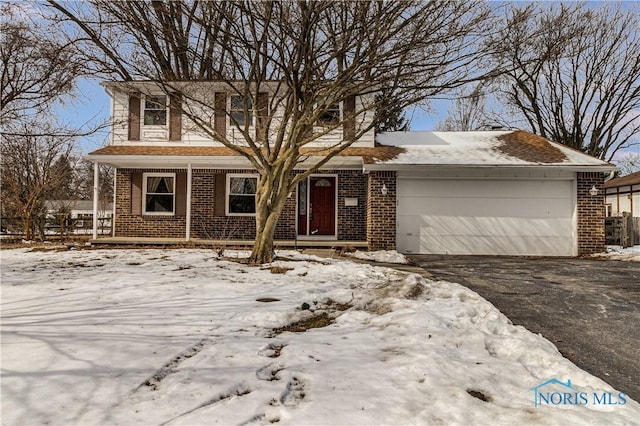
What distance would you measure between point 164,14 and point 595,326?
806cm

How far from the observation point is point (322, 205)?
12.1m

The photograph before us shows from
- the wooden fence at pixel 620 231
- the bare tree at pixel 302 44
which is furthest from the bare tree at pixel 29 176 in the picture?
Answer: the wooden fence at pixel 620 231

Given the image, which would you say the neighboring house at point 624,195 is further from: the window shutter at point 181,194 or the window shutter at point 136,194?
the window shutter at point 136,194

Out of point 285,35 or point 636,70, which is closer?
point 285,35

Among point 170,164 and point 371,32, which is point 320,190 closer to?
point 170,164

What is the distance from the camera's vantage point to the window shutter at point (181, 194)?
12.0 metres

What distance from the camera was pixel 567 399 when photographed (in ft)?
7.37

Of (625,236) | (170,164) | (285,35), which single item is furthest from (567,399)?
(625,236)

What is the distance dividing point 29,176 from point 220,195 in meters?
10.7

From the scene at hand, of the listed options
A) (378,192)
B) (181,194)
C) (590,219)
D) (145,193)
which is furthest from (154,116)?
(590,219)

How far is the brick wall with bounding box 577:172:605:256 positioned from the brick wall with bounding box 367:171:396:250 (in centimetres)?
535

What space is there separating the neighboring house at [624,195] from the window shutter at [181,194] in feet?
75.6

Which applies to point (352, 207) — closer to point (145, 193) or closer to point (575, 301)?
point (145, 193)

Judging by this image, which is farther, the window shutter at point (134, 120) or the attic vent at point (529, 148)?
the window shutter at point (134, 120)
